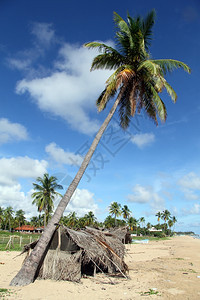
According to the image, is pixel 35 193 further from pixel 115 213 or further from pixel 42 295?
pixel 115 213

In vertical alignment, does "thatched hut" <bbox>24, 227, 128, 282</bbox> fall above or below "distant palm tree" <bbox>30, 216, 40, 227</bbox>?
above

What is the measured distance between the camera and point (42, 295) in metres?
6.82

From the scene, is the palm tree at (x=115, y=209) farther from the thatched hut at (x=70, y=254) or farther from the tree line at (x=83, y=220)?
the thatched hut at (x=70, y=254)

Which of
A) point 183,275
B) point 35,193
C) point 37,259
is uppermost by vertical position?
point 35,193

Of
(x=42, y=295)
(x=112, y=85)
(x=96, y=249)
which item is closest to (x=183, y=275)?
(x=96, y=249)

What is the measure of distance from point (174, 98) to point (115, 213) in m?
51.7

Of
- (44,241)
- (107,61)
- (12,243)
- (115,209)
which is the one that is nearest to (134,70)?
(107,61)

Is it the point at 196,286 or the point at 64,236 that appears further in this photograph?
the point at 64,236

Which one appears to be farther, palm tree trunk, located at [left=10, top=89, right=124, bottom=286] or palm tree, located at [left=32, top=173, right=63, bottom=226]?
palm tree, located at [left=32, top=173, right=63, bottom=226]

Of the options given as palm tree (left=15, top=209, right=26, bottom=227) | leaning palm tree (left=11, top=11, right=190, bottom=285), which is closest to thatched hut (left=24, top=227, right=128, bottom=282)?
leaning palm tree (left=11, top=11, right=190, bottom=285)

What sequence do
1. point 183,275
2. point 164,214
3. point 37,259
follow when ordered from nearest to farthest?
point 37,259 < point 183,275 < point 164,214

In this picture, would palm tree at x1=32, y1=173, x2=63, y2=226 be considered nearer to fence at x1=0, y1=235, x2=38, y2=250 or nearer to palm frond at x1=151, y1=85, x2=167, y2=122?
fence at x1=0, y1=235, x2=38, y2=250

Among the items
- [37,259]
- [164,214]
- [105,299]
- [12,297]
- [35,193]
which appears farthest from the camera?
[164,214]

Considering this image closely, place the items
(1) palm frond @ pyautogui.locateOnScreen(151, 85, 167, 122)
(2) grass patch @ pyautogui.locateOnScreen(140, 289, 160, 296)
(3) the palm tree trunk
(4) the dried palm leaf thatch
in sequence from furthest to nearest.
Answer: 1. (1) palm frond @ pyautogui.locateOnScreen(151, 85, 167, 122)
2. (4) the dried palm leaf thatch
3. (3) the palm tree trunk
4. (2) grass patch @ pyautogui.locateOnScreen(140, 289, 160, 296)
